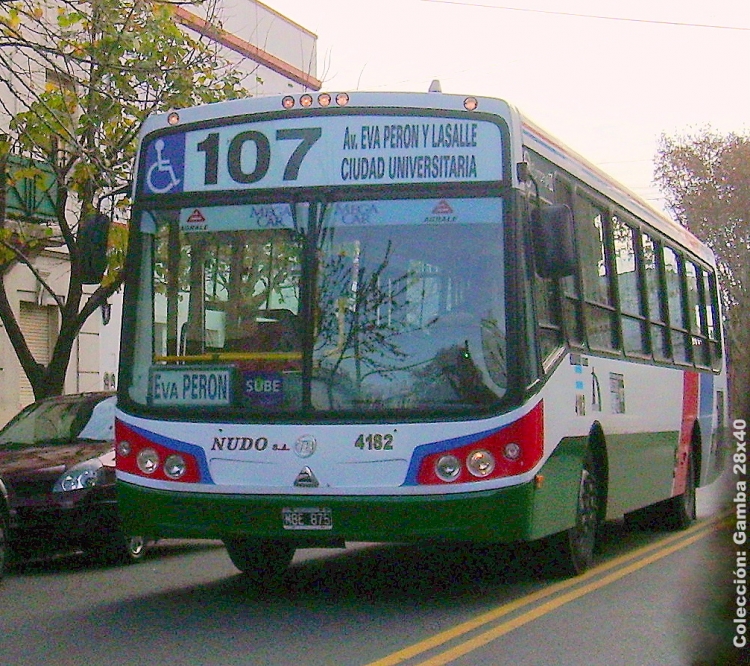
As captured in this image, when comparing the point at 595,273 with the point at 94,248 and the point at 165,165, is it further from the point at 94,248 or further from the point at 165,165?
the point at 94,248

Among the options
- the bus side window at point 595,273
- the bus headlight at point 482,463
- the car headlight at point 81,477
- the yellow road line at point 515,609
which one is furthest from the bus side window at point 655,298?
the car headlight at point 81,477

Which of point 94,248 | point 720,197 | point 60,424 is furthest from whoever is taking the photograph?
point 720,197

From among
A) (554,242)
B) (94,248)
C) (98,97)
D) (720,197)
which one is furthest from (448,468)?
(720,197)

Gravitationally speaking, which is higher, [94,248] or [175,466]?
[94,248]

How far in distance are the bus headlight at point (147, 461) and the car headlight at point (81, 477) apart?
112 inches

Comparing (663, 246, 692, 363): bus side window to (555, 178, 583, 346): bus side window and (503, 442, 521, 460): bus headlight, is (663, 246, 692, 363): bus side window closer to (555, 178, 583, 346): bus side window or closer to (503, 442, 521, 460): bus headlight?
(555, 178, 583, 346): bus side window

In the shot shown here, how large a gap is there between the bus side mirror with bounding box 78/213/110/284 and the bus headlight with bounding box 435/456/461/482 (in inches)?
96.7

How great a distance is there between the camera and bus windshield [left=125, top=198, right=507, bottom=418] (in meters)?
8.04

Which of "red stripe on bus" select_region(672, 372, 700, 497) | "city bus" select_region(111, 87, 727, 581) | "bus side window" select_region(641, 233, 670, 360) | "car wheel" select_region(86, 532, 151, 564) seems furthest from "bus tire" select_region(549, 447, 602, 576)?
"car wheel" select_region(86, 532, 151, 564)

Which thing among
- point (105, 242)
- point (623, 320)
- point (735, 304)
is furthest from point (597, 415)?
point (735, 304)

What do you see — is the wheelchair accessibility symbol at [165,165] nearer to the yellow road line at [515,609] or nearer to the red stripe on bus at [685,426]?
the yellow road line at [515,609]

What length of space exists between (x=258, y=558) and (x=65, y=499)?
2.01 metres

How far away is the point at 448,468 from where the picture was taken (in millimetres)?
7875

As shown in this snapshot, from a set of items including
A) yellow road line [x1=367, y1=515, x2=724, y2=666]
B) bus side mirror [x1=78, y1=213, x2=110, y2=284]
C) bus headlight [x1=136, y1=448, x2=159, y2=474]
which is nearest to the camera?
yellow road line [x1=367, y1=515, x2=724, y2=666]
